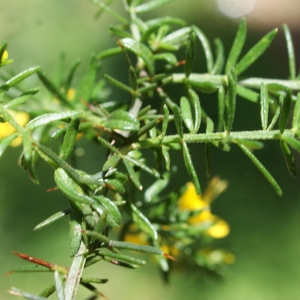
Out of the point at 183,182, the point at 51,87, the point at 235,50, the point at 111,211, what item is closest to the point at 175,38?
the point at 235,50

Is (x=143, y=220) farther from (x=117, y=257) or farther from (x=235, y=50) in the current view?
(x=235, y=50)

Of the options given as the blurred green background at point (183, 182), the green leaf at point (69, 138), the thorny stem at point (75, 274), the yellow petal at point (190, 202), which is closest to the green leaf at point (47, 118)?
the green leaf at point (69, 138)

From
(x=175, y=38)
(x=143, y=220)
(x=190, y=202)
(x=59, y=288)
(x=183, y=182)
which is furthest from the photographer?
(x=183, y=182)

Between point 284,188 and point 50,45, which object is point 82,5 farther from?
point 284,188

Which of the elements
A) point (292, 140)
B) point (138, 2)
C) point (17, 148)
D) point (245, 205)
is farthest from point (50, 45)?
point (292, 140)

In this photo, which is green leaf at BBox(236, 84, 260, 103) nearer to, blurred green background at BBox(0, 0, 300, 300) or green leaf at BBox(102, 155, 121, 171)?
green leaf at BBox(102, 155, 121, 171)

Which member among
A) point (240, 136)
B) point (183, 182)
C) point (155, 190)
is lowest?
point (183, 182)
